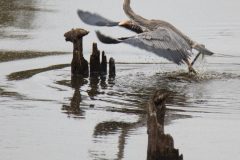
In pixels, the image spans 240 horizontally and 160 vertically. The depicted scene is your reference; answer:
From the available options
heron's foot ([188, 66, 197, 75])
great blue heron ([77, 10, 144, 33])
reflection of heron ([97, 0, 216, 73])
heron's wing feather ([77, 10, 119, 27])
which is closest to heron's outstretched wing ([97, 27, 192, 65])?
reflection of heron ([97, 0, 216, 73])

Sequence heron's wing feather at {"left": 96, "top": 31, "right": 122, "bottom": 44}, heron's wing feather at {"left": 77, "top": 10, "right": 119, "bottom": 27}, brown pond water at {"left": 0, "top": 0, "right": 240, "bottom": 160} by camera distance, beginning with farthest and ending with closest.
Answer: heron's wing feather at {"left": 77, "top": 10, "right": 119, "bottom": 27} → heron's wing feather at {"left": 96, "top": 31, "right": 122, "bottom": 44} → brown pond water at {"left": 0, "top": 0, "right": 240, "bottom": 160}

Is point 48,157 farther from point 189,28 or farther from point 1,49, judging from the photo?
point 189,28

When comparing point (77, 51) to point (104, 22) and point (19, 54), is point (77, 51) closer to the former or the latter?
point (104, 22)

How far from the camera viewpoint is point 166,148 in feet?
27.7

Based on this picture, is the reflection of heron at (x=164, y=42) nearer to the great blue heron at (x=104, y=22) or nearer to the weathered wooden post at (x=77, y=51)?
the great blue heron at (x=104, y=22)

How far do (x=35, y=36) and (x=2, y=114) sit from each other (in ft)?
27.6

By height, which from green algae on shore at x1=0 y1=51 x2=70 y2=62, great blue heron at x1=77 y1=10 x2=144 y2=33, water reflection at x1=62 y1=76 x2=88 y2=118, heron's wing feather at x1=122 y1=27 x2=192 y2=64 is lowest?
water reflection at x1=62 y1=76 x2=88 y2=118

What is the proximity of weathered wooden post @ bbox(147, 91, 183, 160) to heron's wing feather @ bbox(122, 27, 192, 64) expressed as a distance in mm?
4675

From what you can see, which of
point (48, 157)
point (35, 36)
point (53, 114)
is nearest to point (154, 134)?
point (48, 157)

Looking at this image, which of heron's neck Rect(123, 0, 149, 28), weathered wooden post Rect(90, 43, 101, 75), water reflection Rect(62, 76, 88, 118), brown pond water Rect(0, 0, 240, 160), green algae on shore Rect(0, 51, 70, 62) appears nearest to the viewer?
brown pond water Rect(0, 0, 240, 160)

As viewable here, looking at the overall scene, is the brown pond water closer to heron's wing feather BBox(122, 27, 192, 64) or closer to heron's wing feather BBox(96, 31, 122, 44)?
heron's wing feather BBox(122, 27, 192, 64)

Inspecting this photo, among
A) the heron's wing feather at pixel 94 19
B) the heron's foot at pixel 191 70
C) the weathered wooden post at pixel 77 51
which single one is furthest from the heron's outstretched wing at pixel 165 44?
the heron's wing feather at pixel 94 19

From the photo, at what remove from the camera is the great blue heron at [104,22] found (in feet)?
48.1

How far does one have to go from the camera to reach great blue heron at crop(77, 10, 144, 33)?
14.7 metres
